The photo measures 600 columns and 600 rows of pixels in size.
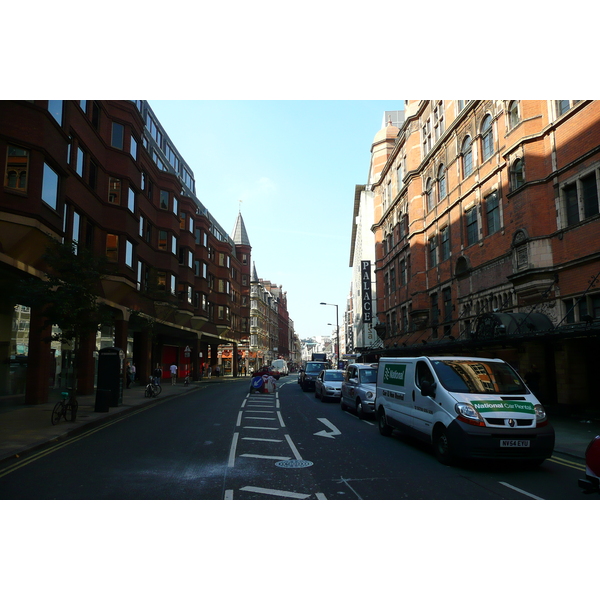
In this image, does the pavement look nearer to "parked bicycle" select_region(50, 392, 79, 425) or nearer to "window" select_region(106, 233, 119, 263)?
"parked bicycle" select_region(50, 392, 79, 425)

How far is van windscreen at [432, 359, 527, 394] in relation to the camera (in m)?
9.16

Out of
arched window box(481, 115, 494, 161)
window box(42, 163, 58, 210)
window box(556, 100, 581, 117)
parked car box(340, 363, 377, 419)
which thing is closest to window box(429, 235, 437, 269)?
arched window box(481, 115, 494, 161)

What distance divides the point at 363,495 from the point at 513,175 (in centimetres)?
1881

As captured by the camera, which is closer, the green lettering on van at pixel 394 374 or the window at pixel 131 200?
the green lettering on van at pixel 394 374

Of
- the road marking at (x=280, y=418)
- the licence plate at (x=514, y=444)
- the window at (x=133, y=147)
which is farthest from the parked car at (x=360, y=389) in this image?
the window at (x=133, y=147)

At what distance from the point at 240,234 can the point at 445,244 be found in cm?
5121

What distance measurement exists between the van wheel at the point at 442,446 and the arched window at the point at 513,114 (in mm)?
17099

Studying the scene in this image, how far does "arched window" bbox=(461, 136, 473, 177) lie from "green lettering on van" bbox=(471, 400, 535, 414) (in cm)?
2074

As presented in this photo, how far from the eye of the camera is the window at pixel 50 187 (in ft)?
57.8

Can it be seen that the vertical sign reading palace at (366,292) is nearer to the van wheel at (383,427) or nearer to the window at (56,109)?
the window at (56,109)

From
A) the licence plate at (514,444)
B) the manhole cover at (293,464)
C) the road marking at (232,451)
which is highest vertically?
the licence plate at (514,444)

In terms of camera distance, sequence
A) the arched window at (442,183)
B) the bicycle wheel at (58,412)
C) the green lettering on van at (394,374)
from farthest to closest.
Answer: the arched window at (442,183), the bicycle wheel at (58,412), the green lettering on van at (394,374)

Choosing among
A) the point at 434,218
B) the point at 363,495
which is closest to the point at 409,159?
the point at 434,218

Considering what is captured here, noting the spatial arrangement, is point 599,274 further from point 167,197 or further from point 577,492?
point 167,197
